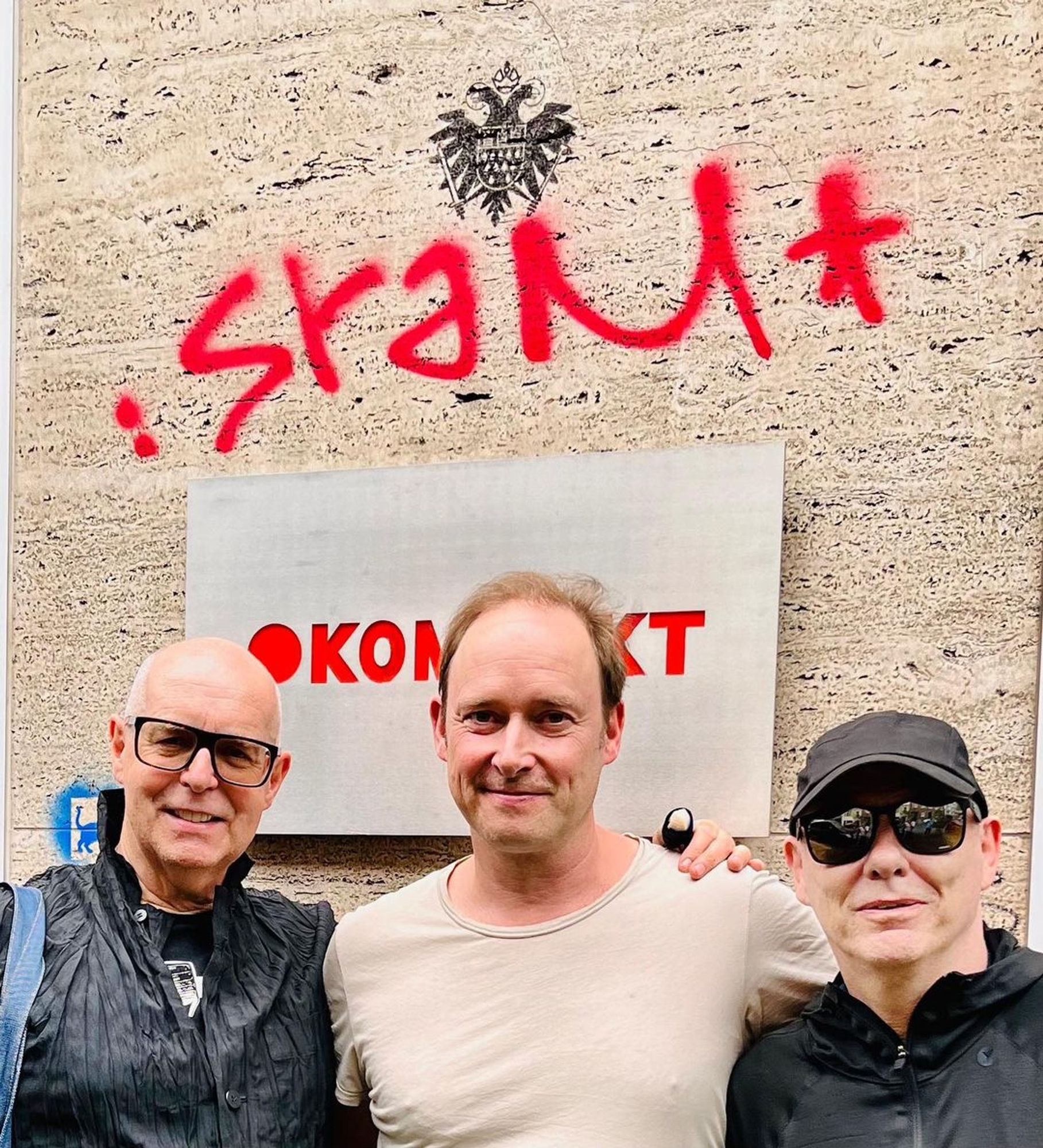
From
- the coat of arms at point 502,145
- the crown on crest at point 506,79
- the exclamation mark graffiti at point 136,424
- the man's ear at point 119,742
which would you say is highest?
the crown on crest at point 506,79

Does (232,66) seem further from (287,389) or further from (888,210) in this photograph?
(888,210)

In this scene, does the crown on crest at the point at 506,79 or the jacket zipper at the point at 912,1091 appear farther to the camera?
the crown on crest at the point at 506,79

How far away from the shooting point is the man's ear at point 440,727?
8.02 ft

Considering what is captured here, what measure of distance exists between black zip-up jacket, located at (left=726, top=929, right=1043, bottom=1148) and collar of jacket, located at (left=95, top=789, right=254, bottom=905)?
1048 mm

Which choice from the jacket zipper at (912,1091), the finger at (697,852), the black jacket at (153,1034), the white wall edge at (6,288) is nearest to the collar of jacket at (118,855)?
the black jacket at (153,1034)

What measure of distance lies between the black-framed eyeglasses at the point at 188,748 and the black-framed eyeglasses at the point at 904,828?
1.08 m

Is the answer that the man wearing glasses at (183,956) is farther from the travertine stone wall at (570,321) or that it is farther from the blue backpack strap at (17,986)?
the travertine stone wall at (570,321)

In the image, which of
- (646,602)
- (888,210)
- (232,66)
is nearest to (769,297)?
(888,210)

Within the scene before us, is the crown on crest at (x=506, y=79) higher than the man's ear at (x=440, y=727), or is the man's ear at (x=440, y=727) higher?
the crown on crest at (x=506, y=79)

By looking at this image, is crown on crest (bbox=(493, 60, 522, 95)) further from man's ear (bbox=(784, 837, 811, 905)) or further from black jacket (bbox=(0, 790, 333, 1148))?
man's ear (bbox=(784, 837, 811, 905))

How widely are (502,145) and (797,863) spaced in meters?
2.19

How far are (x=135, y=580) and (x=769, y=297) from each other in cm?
194

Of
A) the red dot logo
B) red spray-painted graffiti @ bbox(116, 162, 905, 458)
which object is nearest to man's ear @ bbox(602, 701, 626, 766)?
red spray-painted graffiti @ bbox(116, 162, 905, 458)

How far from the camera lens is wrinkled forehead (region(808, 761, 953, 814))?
1.99 meters
